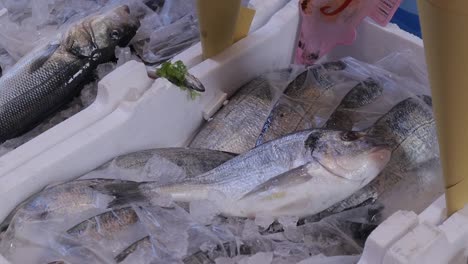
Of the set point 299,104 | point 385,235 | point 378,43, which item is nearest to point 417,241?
point 385,235

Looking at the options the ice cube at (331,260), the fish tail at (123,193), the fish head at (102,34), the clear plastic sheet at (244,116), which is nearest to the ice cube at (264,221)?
the ice cube at (331,260)

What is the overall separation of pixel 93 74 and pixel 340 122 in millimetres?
710

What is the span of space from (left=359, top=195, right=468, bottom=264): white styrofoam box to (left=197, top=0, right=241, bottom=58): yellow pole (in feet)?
2.22

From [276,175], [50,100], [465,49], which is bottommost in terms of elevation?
[50,100]

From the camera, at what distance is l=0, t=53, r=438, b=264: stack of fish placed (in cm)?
103

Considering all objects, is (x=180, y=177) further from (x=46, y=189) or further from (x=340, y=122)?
(x=340, y=122)

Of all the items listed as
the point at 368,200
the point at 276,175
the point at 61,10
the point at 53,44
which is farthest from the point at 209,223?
the point at 61,10

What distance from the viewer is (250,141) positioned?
4.54ft

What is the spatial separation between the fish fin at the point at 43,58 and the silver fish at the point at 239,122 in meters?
0.50

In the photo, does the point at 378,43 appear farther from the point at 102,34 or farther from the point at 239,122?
the point at 102,34

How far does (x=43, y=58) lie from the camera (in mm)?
1574

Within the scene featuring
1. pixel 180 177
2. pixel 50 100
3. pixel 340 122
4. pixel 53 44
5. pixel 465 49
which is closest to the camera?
pixel 465 49

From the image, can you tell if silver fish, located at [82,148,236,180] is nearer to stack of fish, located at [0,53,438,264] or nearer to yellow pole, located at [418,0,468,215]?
stack of fish, located at [0,53,438,264]

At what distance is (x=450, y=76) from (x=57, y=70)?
44.3 inches
